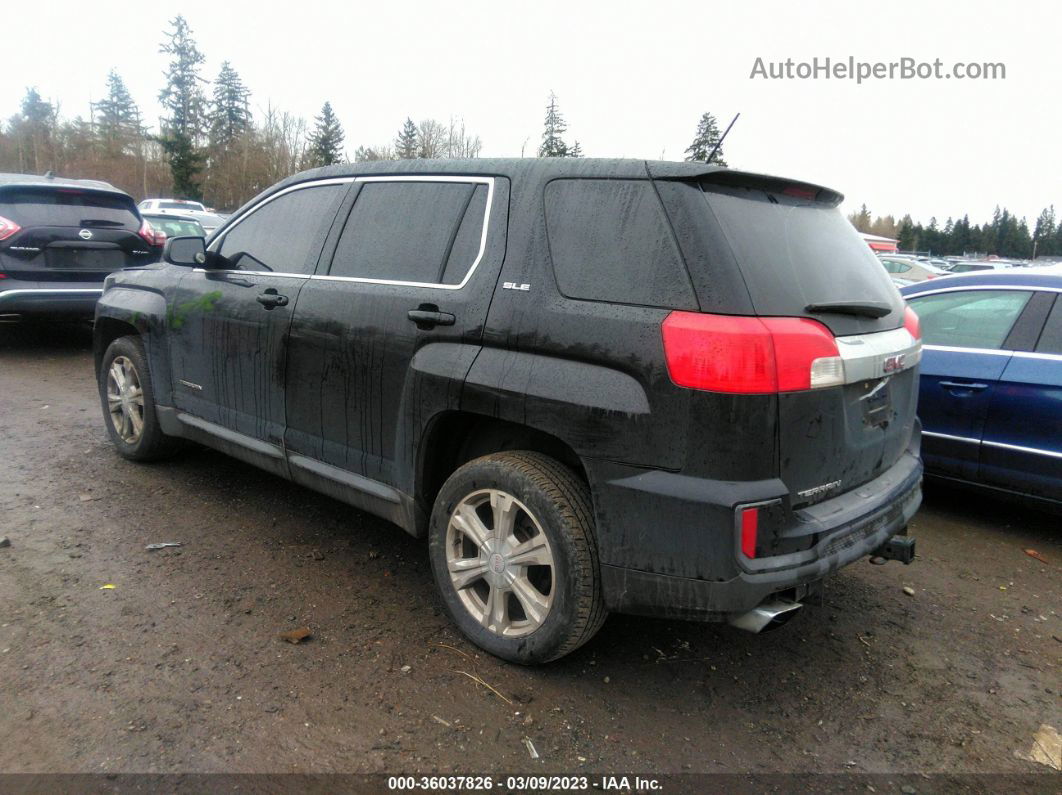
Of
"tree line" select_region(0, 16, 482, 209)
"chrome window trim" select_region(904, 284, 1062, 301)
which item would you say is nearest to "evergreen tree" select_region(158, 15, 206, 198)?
"tree line" select_region(0, 16, 482, 209)

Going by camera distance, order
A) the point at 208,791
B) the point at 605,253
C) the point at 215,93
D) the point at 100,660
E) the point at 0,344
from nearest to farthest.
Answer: the point at 208,791 → the point at 605,253 → the point at 100,660 → the point at 0,344 → the point at 215,93

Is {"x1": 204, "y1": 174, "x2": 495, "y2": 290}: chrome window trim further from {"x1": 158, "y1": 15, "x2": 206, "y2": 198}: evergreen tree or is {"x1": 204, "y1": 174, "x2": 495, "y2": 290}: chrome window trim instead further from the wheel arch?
{"x1": 158, "y1": 15, "x2": 206, "y2": 198}: evergreen tree

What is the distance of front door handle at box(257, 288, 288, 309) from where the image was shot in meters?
3.78

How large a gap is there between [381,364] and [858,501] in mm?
1965

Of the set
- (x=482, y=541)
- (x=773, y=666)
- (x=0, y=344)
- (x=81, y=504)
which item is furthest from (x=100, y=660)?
(x=0, y=344)

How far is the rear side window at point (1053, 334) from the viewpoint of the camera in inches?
170

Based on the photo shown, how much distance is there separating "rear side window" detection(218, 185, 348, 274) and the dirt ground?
4.71 ft

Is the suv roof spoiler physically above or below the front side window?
above

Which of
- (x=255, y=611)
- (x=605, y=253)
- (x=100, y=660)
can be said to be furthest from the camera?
(x=255, y=611)

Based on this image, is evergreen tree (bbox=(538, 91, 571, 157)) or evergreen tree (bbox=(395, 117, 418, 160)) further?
evergreen tree (bbox=(395, 117, 418, 160))

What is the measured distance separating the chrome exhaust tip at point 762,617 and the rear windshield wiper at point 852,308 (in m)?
1.00

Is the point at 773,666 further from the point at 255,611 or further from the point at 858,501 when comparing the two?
the point at 255,611

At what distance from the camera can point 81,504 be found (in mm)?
4414

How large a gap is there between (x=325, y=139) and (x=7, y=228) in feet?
188
